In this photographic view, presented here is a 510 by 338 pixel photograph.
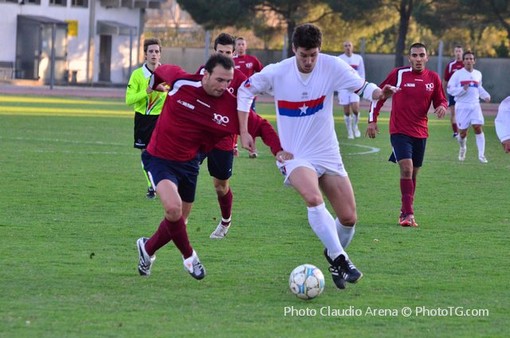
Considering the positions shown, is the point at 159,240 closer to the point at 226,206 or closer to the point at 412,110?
the point at 226,206

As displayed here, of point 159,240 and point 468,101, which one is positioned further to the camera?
point 468,101

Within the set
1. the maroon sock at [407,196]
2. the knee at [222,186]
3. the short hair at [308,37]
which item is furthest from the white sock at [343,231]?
the maroon sock at [407,196]

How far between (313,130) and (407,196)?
4.03 meters

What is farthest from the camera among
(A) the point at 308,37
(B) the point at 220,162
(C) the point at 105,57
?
(C) the point at 105,57

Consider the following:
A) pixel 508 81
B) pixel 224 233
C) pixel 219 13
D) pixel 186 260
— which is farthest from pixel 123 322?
pixel 219 13

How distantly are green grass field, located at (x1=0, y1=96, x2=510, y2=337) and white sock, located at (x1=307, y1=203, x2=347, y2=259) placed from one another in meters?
0.31

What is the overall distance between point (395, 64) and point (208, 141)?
42.0 m

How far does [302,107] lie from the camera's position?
845 centimetres

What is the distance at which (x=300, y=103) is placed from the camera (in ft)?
27.7

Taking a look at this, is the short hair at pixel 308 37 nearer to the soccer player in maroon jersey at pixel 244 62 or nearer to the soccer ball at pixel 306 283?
the soccer ball at pixel 306 283

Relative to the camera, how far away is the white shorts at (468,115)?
21.5m

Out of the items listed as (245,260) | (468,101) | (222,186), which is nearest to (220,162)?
(222,186)

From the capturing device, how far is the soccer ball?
7819 millimetres

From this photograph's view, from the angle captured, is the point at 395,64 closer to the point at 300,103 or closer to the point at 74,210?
the point at 74,210
